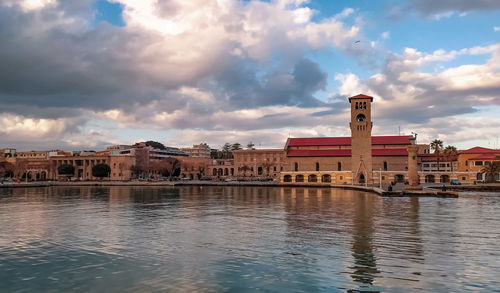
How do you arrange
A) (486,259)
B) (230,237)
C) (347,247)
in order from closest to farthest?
(486,259) → (347,247) → (230,237)

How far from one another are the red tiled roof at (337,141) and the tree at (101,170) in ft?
219

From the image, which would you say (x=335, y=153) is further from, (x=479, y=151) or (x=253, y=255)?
(x=253, y=255)

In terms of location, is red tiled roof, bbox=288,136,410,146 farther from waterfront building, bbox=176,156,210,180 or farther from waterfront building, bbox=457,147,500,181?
waterfront building, bbox=176,156,210,180

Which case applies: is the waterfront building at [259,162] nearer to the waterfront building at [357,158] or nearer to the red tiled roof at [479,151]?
the waterfront building at [357,158]

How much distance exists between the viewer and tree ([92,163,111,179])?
5167 inches

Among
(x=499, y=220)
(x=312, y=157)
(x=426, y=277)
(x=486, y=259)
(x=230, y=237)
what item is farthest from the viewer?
(x=312, y=157)

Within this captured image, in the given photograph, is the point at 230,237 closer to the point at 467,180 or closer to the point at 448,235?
the point at 448,235

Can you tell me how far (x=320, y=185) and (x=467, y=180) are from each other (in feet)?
95.3

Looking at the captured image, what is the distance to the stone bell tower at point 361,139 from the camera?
85.8 m

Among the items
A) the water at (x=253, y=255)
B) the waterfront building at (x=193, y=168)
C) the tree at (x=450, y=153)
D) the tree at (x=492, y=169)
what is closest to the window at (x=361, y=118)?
the tree at (x=450, y=153)

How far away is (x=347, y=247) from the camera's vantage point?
61.8 feet

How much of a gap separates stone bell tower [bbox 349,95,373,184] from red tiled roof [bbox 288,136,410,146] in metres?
8.85

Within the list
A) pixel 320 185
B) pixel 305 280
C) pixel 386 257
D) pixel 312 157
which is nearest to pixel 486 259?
pixel 386 257

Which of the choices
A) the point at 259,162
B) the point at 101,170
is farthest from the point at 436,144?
the point at 101,170
